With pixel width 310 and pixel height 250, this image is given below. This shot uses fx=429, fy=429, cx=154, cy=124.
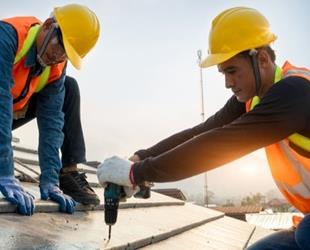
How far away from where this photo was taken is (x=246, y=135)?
175cm

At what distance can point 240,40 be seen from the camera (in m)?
2.12

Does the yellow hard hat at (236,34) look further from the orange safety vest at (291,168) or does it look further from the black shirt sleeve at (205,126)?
the black shirt sleeve at (205,126)

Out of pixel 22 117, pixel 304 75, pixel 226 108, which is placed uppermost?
pixel 304 75

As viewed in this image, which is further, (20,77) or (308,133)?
(20,77)

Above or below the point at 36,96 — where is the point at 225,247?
below

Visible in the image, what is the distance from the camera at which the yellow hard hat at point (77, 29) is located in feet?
10.2

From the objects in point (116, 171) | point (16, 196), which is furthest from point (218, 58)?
point (16, 196)

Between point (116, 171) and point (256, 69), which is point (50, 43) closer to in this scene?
point (116, 171)

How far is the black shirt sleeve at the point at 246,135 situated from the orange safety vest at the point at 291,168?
12 cm

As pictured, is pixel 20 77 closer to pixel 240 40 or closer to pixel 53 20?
pixel 53 20

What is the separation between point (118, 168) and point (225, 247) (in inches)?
72.9

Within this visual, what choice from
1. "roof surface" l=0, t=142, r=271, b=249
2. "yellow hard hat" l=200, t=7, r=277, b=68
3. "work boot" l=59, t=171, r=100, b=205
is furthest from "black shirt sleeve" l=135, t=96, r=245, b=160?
"work boot" l=59, t=171, r=100, b=205

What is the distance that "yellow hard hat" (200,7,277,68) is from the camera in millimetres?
2109

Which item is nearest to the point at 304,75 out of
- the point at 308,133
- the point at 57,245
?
the point at 308,133
